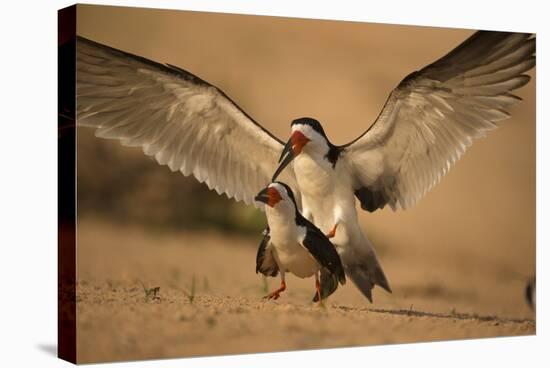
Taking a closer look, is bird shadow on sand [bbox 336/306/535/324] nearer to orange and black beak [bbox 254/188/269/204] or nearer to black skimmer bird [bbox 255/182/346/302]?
black skimmer bird [bbox 255/182/346/302]

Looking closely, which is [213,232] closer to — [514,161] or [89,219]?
[89,219]

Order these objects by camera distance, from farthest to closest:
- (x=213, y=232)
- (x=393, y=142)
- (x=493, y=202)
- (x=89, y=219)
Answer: (x=493, y=202), (x=393, y=142), (x=213, y=232), (x=89, y=219)

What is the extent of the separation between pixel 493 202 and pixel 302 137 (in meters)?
1.37

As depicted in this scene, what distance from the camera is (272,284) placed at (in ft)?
17.2

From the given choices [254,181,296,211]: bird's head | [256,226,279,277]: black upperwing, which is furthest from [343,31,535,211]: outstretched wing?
[256,226,279,277]: black upperwing

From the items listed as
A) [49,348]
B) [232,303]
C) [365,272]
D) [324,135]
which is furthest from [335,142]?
[49,348]

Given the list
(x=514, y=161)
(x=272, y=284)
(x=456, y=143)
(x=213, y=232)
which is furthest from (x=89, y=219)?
(x=514, y=161)

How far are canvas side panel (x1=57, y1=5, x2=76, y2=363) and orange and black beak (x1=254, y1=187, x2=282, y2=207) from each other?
1.02 metres

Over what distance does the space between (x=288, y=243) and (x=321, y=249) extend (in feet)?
0.65

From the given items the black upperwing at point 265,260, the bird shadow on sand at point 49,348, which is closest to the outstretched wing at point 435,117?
the black upperwing at point 265,260

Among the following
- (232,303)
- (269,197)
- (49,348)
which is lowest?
(49,348)

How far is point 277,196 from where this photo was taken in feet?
17.2

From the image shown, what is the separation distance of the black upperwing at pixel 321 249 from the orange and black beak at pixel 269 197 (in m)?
0.15

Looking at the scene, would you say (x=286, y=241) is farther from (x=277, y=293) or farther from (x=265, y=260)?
(x=277, y=293)
